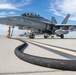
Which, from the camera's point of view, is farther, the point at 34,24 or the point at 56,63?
the point at 34,24

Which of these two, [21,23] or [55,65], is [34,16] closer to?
[21,23]

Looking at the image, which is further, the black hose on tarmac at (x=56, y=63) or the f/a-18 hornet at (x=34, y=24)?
the f/a-18 hornet at (x=34, y=24)

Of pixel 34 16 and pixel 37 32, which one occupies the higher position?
pixel 34 16

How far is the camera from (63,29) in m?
25.1

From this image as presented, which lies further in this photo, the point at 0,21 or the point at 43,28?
the point at 43,28

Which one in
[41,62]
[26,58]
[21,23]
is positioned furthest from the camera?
[21,23]

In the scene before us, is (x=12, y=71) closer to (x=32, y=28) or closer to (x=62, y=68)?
(x=62, y=68)

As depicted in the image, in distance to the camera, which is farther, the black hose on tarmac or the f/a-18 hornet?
the f/a-18 hornet

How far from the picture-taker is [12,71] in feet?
11.9

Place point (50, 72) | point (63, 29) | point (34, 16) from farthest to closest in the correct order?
1. point (63, 29)
2. point (34, 16)
3. point (50, 72)

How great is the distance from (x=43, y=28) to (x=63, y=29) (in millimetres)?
2581

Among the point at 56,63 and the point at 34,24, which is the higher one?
the point at 34,24

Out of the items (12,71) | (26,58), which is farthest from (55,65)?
(26,58)

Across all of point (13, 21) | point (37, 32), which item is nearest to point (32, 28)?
point (37, 32)
